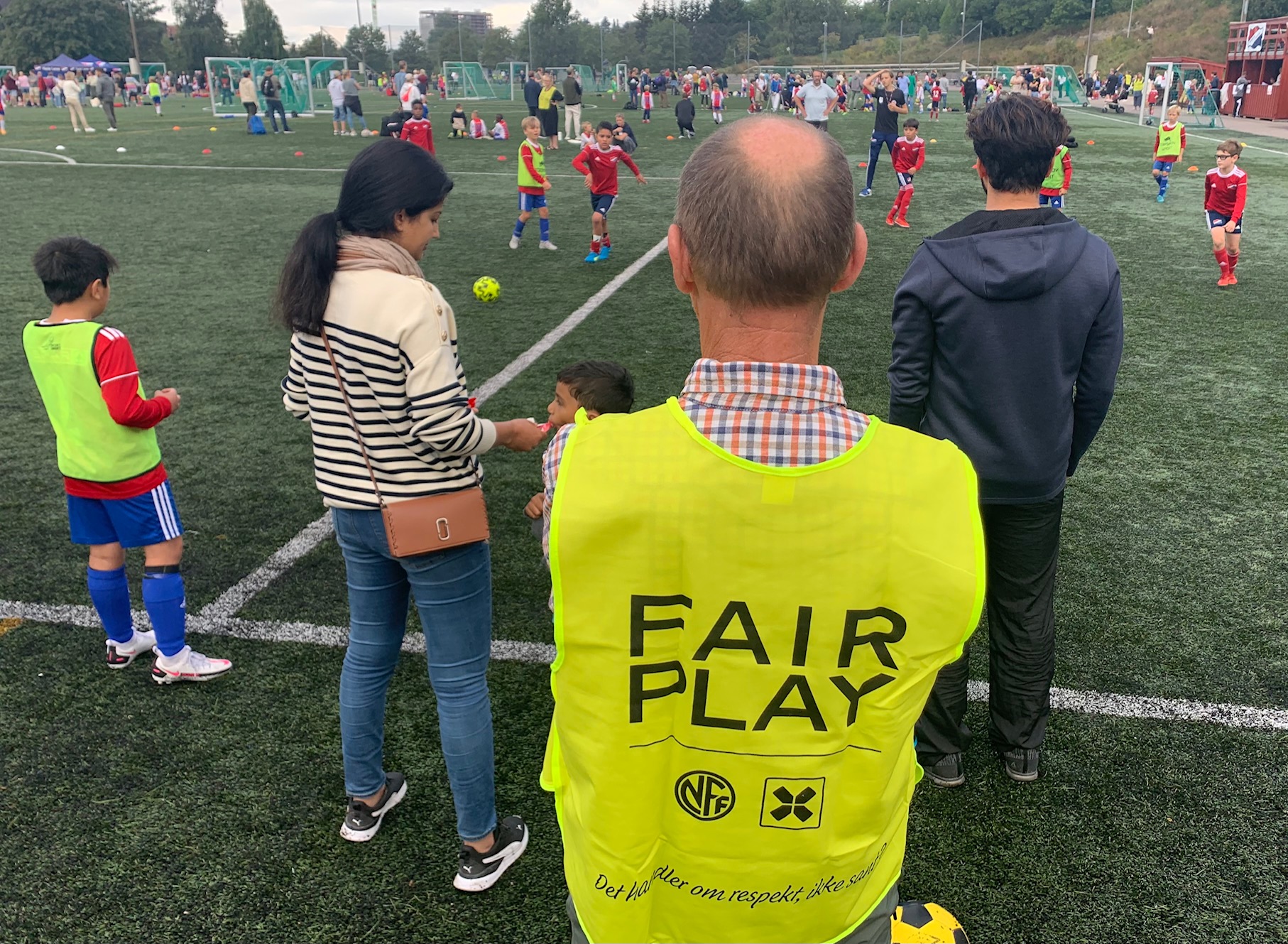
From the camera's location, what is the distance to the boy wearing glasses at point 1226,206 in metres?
10.7

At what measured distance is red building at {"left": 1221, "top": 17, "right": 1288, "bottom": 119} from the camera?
118ft

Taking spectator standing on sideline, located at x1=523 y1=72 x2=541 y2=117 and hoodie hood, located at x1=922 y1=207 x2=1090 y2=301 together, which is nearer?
hoodie hood, located at x1=922 y1=207 x2=1090 y2=301

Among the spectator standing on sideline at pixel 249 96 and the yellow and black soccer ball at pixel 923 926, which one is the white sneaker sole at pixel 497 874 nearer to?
the yellow and black soccer ball at pixel 923 926

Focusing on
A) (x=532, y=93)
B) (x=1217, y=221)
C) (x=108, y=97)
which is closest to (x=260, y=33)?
(x=108, y=97)

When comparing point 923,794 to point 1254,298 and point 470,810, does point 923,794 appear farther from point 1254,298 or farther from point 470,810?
point 1254,298

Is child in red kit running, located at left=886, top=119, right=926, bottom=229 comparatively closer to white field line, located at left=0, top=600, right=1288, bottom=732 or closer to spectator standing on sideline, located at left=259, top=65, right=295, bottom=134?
white field line, located at left=0, top=600, right=1288, bottom=732

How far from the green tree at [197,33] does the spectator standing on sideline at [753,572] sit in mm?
110763

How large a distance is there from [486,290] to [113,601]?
680 cm

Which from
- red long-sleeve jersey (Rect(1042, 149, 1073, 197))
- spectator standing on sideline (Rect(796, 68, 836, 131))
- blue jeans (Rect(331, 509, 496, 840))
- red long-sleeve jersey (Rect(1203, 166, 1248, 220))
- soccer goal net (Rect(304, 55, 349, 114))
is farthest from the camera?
soccer goal net (Rect(304, 55, 349, 114))

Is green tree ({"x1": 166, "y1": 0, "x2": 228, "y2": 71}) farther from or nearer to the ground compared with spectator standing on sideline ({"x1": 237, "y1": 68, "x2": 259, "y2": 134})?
farther from the ground

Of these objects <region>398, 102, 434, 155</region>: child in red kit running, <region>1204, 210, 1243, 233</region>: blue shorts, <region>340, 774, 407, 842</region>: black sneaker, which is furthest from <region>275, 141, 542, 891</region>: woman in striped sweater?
<region>398, 102, 434, 155</region>: child in red kit running

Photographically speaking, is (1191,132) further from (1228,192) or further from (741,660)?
(741,660)

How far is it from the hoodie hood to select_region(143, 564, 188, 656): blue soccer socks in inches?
126

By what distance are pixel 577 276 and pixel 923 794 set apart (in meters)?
9.06
